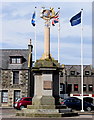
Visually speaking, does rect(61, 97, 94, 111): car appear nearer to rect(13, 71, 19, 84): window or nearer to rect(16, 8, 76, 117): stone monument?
rect(16, 8, 76, 117): stone monument

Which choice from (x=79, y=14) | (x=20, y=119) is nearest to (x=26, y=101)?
(x=79, y=14)

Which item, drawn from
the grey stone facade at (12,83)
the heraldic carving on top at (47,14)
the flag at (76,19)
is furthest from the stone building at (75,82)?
the heraldic carving on top at (47,14)

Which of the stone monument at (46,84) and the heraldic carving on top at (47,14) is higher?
the heraldic carving on top at (47,14)

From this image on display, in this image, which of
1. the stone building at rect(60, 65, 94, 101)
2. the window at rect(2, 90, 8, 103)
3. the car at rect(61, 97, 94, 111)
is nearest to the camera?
the car at rect(61, 97, 94, 111)

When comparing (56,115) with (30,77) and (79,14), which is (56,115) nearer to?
(79,14)

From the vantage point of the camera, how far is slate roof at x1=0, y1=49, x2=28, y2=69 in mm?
46531

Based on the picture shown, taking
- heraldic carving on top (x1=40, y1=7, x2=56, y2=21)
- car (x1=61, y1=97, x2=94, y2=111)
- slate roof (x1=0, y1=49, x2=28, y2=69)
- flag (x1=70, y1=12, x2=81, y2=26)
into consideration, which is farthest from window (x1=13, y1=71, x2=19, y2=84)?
heraldic carving on top (x1=40, y1=7, x2=56, y2=21)

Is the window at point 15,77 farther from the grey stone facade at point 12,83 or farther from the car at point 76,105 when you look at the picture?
the car at point 76,105

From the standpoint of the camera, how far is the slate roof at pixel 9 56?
46531 millimetres

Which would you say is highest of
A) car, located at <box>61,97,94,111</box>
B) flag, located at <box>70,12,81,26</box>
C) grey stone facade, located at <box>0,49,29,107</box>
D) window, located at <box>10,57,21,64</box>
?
flag, located at <box>70,12,81,26</box>

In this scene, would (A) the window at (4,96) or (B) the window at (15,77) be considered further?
(B) the window at (15,77)

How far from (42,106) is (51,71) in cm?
259

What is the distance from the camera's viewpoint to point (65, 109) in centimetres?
2153

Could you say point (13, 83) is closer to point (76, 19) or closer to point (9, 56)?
point (9, 56)
